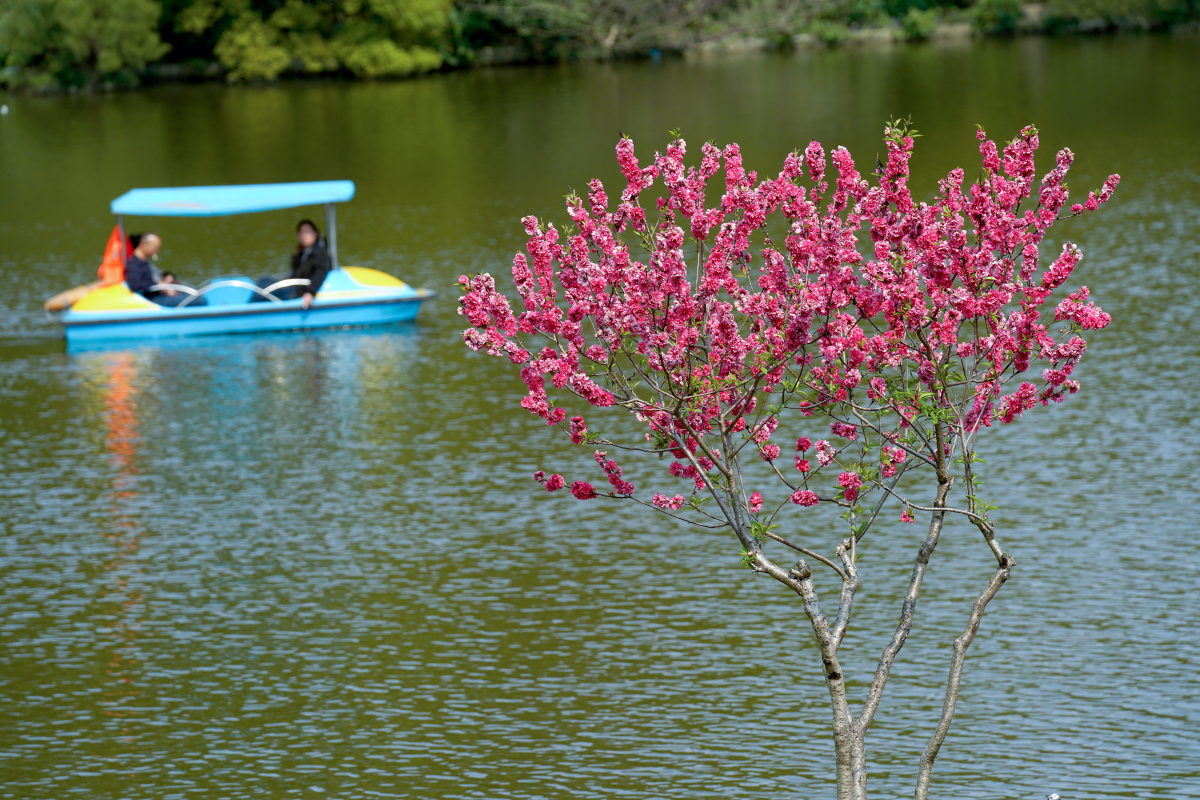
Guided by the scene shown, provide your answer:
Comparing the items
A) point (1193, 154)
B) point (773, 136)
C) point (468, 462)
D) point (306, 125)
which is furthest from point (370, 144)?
point (468, 462)

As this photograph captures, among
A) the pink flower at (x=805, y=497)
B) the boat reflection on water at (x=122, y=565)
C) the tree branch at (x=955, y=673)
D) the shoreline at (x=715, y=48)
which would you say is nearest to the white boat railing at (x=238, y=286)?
the boat reflection on water at (x=122, y=565)

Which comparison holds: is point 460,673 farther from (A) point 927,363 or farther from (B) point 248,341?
(B) point 248,341

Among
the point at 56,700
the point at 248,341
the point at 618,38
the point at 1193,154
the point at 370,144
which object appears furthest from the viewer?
the point at 618,38

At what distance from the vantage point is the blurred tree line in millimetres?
64062

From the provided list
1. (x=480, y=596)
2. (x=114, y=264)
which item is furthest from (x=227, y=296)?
(x=480, y=596)

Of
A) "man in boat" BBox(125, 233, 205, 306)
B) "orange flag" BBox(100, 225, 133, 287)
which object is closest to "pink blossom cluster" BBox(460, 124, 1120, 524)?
"man in boat" BBox(125, 233, 205, 306)

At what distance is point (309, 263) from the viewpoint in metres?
20.6

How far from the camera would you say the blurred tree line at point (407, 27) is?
6406 centimetres

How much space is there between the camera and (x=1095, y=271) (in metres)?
20.5

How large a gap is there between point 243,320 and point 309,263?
3.61 ft

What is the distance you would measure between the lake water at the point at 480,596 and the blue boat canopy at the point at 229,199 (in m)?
1.93

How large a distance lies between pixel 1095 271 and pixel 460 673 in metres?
13.2

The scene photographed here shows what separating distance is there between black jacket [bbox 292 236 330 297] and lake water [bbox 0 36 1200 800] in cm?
83

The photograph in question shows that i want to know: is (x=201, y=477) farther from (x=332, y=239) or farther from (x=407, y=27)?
(x=407, y=27)
